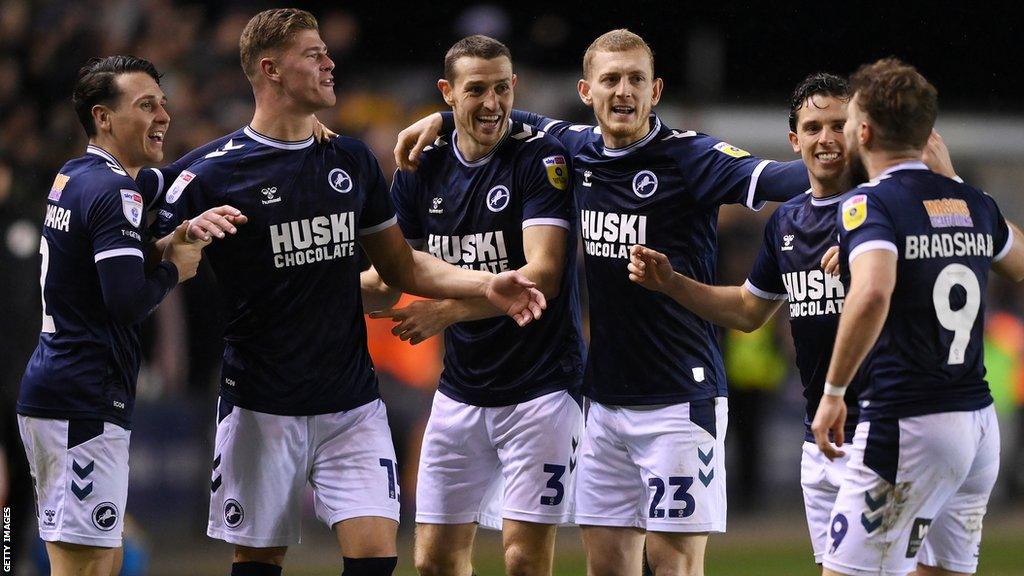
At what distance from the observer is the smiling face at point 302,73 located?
5.60 m

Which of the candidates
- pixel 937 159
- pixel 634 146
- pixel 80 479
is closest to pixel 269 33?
pixel 634 146

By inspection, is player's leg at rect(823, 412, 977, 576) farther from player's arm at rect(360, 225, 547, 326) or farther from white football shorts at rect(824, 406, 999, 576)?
player's arm at rect(360, 225, 547, 326)

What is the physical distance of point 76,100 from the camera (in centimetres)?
580

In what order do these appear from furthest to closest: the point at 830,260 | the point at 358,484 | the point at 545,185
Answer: the point at 545,185 < the point at 358,484 < the point at 830,260

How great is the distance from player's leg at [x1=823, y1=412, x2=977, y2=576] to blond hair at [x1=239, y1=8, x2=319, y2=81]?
3.03 m

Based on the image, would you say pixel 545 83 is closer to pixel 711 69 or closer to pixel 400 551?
pixel 711 69

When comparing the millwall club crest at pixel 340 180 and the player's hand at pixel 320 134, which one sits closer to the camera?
the millwall club crest at pixel 340 180

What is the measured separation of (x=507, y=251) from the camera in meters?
6.18

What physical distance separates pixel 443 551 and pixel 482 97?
7.32ft

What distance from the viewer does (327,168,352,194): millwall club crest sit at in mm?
5668

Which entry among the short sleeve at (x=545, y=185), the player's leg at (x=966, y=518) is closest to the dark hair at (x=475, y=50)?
the short sleeve at (x=545, y=185)

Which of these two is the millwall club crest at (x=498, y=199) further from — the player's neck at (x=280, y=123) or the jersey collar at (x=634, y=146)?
the player's neck at (x=280, y=123)

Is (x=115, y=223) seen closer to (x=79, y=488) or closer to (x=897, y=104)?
(x=79, y=488)

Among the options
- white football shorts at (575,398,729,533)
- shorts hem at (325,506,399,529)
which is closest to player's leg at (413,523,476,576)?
white football shorts at (575,398,729,533)
